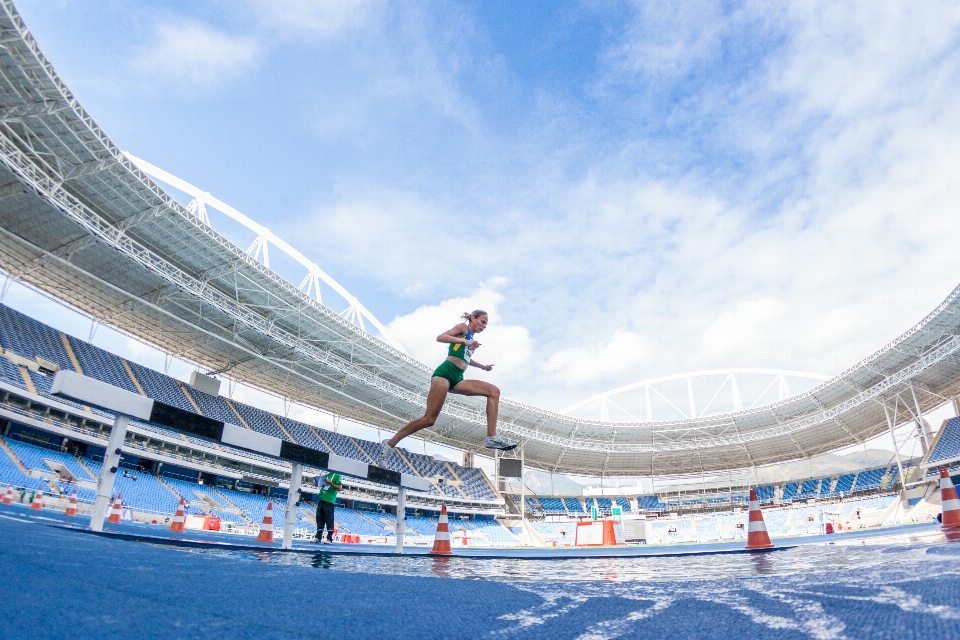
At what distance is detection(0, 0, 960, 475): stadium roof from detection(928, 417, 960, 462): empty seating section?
1.99m

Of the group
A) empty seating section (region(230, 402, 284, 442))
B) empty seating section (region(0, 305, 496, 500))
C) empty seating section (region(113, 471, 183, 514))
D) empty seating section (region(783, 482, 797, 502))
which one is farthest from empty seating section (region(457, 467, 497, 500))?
empty seating section (region(783, 482, 797, 502))

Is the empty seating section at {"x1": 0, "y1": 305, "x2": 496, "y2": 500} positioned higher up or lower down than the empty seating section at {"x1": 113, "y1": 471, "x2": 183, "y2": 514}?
higher up

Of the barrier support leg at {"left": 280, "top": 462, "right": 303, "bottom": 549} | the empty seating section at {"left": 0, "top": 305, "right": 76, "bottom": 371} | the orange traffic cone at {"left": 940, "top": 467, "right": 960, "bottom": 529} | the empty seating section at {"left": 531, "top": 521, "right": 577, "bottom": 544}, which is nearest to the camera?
the orange traffic cone at {"left": 940, "top": 467, "right": 960, "bottom": 529}

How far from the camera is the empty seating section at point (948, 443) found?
3155 centimetres

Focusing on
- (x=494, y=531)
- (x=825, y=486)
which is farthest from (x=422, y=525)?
(x=825, y=486)

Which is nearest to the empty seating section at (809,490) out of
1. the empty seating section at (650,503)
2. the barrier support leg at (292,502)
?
the empty seating section at (650,503)

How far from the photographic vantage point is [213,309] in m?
25.9

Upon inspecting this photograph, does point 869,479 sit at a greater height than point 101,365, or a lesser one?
lesser

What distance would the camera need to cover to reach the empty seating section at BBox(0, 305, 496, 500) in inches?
894

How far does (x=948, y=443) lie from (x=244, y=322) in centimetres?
4202

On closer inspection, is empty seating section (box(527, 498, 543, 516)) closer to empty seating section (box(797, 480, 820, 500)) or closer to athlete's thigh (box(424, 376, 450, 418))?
empty seating section (box(797, 480, 820, 500))

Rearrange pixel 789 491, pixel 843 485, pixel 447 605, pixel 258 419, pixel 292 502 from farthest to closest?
pixel 789 491 < pixel 843 485 < pixel 258 419 < pixel 292 502 < pixel 447 605

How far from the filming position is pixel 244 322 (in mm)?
24453

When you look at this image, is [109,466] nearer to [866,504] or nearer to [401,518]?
[401,518]
